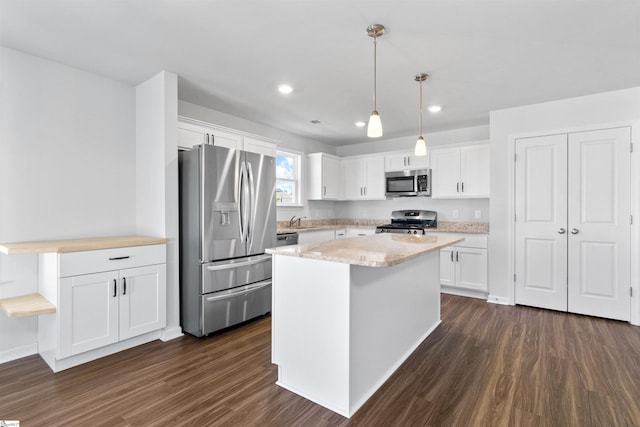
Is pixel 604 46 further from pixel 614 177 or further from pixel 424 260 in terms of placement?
pixel 424 260

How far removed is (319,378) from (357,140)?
15.3ft

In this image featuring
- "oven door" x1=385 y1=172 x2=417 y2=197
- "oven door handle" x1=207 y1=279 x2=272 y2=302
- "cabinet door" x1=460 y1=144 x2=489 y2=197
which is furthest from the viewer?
"oven door" x1=385 y1=172 x2=417 y2=197

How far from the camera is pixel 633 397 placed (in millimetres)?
2002

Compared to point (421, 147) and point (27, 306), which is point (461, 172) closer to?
point (421, 147)

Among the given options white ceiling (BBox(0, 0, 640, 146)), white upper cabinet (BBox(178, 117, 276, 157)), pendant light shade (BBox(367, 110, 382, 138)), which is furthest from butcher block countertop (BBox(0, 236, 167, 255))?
pendant light shade (BBox(367, 110, 382, 138))

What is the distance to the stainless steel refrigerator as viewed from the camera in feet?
9.68

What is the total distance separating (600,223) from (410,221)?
8.05 feet

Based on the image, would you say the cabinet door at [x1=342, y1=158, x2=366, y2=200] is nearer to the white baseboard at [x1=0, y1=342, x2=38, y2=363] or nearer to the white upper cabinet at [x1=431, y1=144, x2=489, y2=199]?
the white upper cabinet at [x1=431, y1=144, x2=489, y2=199]

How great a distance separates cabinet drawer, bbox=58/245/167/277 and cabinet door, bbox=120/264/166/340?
0.06 metres

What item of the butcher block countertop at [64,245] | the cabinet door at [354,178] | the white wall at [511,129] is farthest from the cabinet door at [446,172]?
the butcher block countertop at [64,245]

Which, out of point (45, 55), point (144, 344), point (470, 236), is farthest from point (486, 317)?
point (45, 55)

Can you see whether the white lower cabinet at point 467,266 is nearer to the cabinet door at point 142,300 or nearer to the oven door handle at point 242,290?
the oven door handle at point 242,290

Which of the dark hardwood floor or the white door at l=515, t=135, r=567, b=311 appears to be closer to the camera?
the dark hardwood floor

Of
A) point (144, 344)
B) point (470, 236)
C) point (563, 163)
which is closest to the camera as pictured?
point (144, 344)
